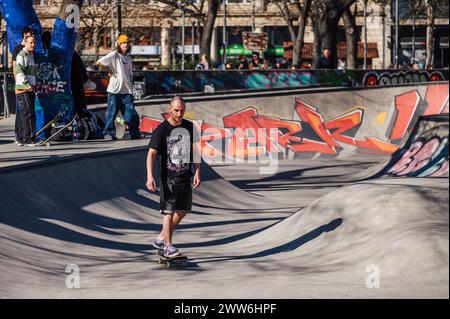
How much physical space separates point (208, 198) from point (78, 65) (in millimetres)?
3856

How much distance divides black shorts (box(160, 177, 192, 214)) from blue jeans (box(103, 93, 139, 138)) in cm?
760

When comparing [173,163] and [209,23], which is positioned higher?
[209,23]

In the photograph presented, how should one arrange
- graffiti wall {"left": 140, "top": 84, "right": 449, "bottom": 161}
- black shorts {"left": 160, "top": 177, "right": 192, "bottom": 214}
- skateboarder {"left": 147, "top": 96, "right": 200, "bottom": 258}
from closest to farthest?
skateboarder {"left": 147, "top": 96, "right": 200, "bottom": 258} → black shorts {"left": 160, "top": 177, "right": 192, "bottom": 214} → graffiti wall {"left": 140, "top": 84, "right": 449, "bottom": 161}

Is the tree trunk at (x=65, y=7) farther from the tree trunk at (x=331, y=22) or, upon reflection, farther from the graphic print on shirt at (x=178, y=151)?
the tree trunk at (x=331, y=22)

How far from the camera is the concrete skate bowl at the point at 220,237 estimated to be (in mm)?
8812

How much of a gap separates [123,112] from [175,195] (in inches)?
319

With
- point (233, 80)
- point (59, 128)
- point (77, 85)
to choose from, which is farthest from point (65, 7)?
point (233, 80)

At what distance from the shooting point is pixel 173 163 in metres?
10.5

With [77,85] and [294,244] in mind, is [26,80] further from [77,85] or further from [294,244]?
[294,244]

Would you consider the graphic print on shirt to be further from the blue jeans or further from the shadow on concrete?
the blue jeans

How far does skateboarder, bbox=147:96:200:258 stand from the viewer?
1044 centimetres

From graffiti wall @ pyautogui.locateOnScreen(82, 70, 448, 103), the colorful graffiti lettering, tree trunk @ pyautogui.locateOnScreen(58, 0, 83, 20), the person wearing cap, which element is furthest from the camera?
graffiti wall @ pyautogui.locateOnScreen(82, 70, 448, 103)

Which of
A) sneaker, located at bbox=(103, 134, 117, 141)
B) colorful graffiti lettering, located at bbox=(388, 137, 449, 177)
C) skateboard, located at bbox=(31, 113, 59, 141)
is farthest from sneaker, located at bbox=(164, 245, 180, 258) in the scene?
sneaker, located at bbox=(103, 134, 117, 141)
